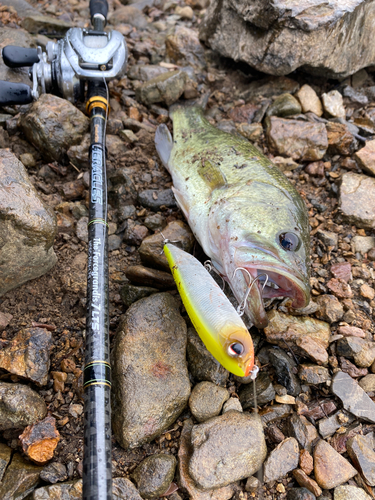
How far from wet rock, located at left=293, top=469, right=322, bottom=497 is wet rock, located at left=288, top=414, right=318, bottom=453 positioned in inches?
6.6

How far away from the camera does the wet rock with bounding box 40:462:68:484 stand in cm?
229

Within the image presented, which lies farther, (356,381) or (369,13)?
(369,13)

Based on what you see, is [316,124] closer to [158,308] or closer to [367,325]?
[367,325]

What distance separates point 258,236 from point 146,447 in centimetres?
168

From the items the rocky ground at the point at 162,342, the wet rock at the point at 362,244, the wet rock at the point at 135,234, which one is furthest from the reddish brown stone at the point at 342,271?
the wet rock at the point at 135,234

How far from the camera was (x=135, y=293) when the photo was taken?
3.01 m

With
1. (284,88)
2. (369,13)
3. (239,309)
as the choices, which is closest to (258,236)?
(239,309)

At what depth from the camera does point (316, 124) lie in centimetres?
439

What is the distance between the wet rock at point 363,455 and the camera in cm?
249

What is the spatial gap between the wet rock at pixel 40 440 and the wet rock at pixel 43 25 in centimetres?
532

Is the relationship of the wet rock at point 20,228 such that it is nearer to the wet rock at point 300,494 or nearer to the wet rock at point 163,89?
the wet rock at point 163,89

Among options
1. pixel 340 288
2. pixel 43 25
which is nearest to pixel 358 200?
pixel 340 288

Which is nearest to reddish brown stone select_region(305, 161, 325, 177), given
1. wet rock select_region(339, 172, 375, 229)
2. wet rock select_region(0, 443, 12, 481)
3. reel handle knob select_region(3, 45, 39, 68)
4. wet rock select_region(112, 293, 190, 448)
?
wet rock select_region(339, 172, 375, 229)

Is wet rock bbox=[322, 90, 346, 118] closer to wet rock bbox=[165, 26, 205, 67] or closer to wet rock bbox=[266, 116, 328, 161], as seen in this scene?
wet rock bbox=[266, 116, 328, 161]
